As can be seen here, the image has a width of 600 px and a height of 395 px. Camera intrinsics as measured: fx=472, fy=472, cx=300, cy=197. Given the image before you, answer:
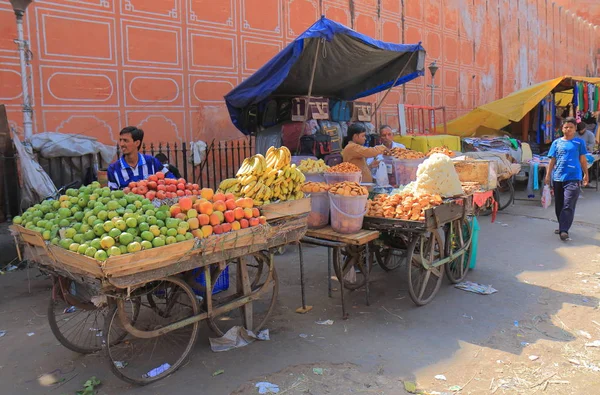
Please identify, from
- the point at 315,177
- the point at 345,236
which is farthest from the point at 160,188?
the point at 315,177

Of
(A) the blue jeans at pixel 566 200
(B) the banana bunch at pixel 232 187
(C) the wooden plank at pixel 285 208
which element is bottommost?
(A) the blue jeans at pixel 566 200

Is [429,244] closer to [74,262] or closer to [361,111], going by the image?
[74,262]

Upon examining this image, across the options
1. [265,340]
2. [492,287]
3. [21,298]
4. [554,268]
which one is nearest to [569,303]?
[492,287]

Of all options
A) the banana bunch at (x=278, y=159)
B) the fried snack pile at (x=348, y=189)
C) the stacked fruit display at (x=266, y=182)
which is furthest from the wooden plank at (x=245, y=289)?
the fried snack pile at (x=348, y=189)

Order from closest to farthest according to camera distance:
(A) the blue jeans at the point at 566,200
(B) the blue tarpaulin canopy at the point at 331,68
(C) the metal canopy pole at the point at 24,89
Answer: (C) the metal canopy pole at the point at 24,89 → (B) the blue tarpaulin canopy at the point at 331,68 → (A) the blue jeans at the point at 566,200

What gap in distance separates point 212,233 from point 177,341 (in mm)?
1092

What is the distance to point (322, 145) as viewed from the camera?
824cm

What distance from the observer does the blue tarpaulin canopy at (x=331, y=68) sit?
259 inches

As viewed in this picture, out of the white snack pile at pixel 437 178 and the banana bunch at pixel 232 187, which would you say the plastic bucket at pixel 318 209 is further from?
the white snack pile at pixel 437 178

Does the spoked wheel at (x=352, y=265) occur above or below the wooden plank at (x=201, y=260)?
below

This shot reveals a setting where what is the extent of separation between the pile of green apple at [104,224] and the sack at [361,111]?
698 cm

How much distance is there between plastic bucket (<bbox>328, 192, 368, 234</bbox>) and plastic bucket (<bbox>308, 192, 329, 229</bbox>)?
14cm

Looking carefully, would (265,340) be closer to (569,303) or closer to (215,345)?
(215,345)

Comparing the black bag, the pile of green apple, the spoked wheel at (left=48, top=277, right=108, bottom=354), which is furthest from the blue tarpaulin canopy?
the spoked wheel at (left=48, top=277, right=108, bottom=354)
